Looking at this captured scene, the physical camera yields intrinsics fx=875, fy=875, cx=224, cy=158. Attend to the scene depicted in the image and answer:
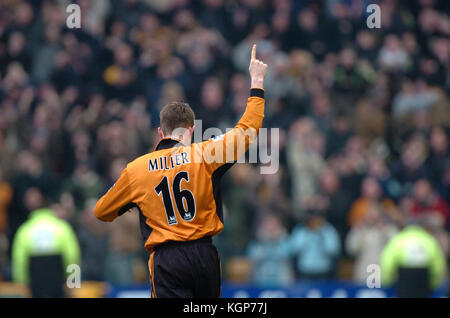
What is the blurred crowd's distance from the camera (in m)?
14.4

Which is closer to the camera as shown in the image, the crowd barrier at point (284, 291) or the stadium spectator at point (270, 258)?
the crowd barrier at point (284, 291)

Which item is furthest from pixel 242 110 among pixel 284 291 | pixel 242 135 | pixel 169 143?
pixel 242 135

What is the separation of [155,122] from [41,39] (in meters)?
3.24

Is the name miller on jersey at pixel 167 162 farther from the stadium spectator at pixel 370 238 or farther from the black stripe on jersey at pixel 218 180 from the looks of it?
the stadium spectator at pixel 370 238

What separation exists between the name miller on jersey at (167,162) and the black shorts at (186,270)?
22.3 inches

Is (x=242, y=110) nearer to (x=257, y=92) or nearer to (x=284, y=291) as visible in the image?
(x=284, y=291)

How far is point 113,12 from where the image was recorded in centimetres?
1814

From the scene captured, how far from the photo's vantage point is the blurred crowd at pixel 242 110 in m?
14.4

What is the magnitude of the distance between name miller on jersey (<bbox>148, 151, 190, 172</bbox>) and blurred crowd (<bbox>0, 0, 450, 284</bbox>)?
7.66 metres

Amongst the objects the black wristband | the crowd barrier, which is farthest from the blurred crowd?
the black wristband

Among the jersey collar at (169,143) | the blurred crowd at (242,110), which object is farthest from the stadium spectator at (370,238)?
the jersey collar at (169,143)

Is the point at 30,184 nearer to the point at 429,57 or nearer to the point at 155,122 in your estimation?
the point at 155,122

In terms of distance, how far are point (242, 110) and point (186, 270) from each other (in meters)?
9.69

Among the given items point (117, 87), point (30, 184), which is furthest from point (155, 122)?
point (30, 184)
